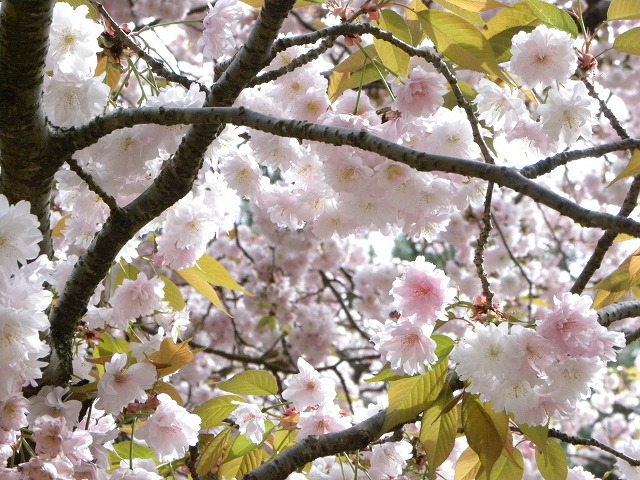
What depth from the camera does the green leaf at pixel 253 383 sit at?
64.0 inches

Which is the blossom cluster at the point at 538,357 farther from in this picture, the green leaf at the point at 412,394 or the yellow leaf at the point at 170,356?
the yellow leaf at the point at 170,356

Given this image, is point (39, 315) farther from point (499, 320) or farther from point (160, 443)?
point (499, 320)

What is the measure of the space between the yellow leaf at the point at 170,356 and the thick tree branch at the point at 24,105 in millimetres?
329

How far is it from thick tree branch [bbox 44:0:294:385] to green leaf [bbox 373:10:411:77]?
288 mm

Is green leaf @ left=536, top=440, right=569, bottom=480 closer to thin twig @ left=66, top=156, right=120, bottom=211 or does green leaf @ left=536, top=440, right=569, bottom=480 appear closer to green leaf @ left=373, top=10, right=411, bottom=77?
green leaf @ left=373, top=10, right=411, bottom=77

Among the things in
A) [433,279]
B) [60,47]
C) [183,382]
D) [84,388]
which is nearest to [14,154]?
[60,47]

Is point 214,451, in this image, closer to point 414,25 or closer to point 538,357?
point 538,357

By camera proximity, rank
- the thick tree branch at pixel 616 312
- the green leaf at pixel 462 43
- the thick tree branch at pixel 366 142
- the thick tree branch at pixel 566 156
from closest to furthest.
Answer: the thick tree branch at pixel 366 142, the thick tree branch at pixel 566 156, the green leaf at pixel 462 43, the thick tree branch at pixel 616 312

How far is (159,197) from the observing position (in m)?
1.30

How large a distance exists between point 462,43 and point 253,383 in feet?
2.72

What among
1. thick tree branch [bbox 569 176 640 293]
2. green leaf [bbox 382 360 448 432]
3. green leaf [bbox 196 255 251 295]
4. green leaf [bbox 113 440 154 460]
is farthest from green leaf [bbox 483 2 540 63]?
green leaf [bbox 113 440 154 460]

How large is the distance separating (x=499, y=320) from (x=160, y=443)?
0.68 metres

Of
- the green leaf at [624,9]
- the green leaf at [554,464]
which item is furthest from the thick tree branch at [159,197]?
the green leaf at [554,464]

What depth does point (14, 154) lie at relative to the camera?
1.22 m
